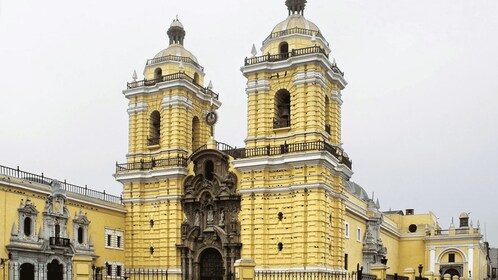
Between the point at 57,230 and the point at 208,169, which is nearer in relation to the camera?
the point at 57,230

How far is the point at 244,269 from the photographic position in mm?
25109

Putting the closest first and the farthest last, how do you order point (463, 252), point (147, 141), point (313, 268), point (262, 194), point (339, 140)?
point (313, 268), point (262, 194), point (339, 140), point (147, 141), point (463, 252)

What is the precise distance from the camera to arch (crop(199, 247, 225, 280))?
37250 millimetres

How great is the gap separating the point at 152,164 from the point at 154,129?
2.83 m

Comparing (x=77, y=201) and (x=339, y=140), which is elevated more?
(x=339, y=140)

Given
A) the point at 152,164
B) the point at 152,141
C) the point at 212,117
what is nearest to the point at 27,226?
the point at 152,164

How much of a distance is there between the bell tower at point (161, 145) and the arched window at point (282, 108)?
20.6ft

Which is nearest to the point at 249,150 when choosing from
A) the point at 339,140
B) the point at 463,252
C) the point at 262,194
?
the point at 262,194

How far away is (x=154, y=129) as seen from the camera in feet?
137

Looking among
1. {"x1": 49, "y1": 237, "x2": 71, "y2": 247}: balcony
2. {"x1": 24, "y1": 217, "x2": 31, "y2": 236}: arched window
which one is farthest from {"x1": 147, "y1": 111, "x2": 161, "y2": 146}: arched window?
{"x1": 24, "y1": 217, "x2": 31, "y2": 236}: arched window

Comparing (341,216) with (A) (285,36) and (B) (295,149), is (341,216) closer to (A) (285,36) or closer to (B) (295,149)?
(B) (295,149)

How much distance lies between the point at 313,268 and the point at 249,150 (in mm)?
8092

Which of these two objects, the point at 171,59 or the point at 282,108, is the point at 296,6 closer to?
the point at 282,108

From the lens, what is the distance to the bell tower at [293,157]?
33812mm
